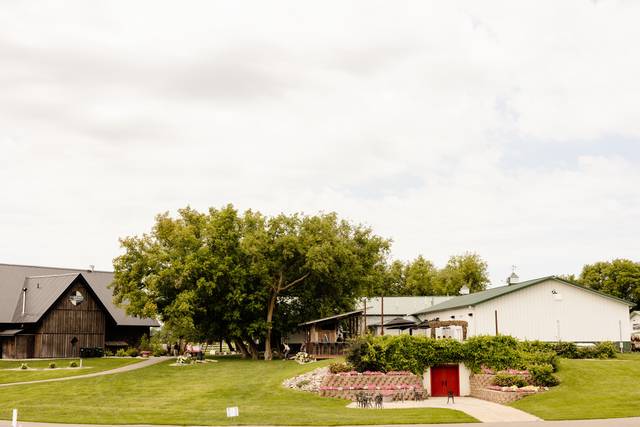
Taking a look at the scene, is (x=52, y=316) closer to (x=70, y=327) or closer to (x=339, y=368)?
(x=70, y=327)

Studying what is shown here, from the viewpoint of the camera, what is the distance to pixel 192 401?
36906 millimetres

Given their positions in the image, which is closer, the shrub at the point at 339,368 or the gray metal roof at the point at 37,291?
the shrub at the point at 339,368

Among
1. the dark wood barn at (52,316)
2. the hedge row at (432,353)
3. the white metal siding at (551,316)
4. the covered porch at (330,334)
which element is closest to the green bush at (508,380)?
the hedge row at (432,353)

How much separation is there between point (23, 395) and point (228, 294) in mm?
25124

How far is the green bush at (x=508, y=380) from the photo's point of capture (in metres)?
37.9

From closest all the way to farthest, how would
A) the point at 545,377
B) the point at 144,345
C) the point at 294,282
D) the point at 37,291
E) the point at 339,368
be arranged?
the point at 545,377 < the point at 339,368 < the point at 294,282 < the point at 37,291 < the point at 144,345

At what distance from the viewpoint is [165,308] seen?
6178 centimetres

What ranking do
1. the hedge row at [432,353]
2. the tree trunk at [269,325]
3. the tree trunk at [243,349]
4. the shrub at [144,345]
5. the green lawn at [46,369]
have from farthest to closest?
the shrub at [144,345]
the tree trunk at [243,349]
the tree trunk at [269,325]
the green lawn at [46,369]
the hedge row at [432,353]

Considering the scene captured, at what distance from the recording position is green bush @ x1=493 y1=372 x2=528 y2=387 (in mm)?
37906

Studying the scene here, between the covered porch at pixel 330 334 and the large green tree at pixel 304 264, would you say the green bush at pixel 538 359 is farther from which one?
the large green tree at pixel 304 264

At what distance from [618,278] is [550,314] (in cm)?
5896

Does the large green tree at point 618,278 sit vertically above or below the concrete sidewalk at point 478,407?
above

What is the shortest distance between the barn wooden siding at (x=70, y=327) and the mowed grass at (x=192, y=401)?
18.0 metres

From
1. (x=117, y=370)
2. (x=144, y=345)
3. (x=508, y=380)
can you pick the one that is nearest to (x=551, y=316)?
(x=508, y=380)
